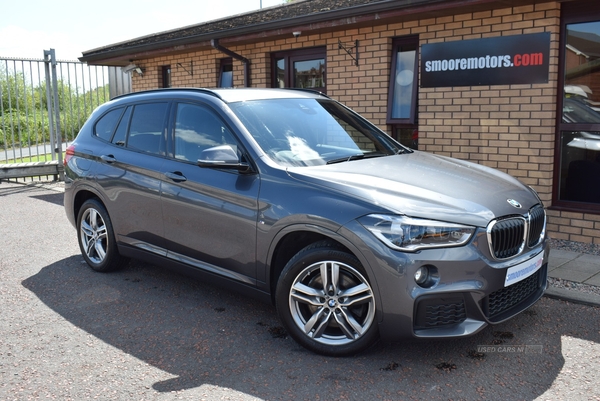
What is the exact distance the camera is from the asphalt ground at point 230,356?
3.58 meters

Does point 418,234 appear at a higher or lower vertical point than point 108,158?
lower

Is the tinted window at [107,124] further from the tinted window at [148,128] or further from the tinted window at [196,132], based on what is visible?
the tinted window at [196,132]

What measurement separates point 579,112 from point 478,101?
1.17 metres

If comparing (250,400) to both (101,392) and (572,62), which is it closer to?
(101,392)

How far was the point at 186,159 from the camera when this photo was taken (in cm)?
498

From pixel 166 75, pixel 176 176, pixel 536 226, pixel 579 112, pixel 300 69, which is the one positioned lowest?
pixel 536 226

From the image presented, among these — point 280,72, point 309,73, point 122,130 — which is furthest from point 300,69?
point 122,130

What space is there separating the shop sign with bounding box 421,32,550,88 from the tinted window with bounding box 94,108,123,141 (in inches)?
156

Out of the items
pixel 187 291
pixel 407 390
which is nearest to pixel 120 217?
pixel 187 291

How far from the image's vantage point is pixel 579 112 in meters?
6.79

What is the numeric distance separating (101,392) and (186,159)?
204 centimetres

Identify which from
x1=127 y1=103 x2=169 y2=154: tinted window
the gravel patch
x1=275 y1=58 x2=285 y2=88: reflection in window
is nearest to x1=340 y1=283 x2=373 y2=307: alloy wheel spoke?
x1=127 y1=103 x2=169 y2=154: tinted window

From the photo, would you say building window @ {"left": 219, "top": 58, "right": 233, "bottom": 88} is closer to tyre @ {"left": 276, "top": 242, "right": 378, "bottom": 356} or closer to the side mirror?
the side mirror

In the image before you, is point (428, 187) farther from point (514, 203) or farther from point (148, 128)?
point (148, 128)
